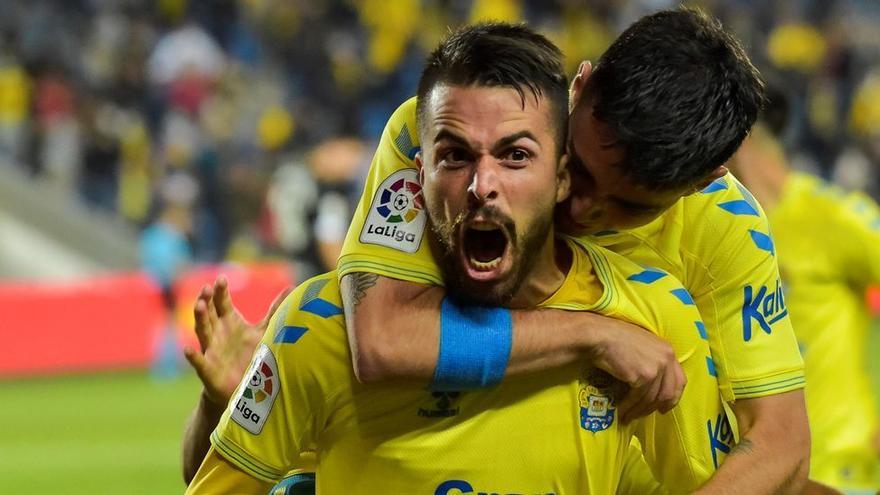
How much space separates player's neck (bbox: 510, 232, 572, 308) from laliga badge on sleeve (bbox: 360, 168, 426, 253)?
0.26m

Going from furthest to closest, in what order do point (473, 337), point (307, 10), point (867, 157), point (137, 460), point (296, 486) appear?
point (867, 157)
point (307, 10)
point (137, 460)
point (296, 486)
point (473, 337)

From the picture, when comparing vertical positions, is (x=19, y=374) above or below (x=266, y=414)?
above

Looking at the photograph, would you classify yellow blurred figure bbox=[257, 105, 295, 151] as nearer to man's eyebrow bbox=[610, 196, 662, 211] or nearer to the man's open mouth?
man's eyebrow bbox=[610, 196, 662, 211]

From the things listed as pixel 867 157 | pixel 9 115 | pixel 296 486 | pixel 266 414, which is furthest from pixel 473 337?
pixel 867 157

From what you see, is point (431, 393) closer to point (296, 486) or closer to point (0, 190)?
point (296, 486)

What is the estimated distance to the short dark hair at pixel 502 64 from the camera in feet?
10.4

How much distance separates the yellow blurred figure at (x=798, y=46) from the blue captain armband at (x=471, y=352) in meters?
20.0

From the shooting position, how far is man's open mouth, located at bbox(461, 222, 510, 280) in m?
3.15

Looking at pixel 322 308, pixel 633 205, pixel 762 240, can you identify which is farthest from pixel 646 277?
pixel 322 308

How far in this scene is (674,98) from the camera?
3.35 m

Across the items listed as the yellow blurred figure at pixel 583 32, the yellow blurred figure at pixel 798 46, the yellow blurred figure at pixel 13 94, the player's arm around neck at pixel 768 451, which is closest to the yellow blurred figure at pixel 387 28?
the yellow blurred figure at pixel 583 32

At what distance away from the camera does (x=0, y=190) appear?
755 inches

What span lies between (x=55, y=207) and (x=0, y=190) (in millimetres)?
734

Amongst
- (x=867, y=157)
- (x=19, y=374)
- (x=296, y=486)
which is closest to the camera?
(x=296, y=486)
